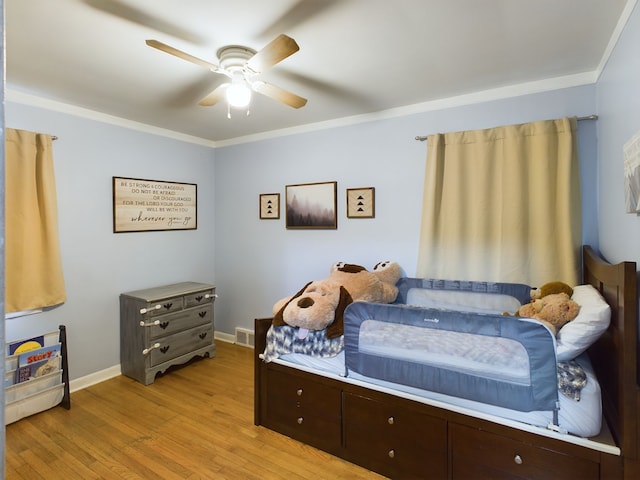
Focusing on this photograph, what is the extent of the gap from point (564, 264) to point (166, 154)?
366 centimetres

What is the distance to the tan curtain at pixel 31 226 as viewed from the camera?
2.51 m

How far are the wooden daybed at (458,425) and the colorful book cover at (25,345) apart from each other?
5.53 ft

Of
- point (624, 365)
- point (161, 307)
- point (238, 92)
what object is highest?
point (238, 92)

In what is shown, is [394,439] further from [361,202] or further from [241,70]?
[241,70]

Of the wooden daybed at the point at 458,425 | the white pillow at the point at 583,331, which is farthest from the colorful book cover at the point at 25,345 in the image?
the white pillow at the point at 583,331

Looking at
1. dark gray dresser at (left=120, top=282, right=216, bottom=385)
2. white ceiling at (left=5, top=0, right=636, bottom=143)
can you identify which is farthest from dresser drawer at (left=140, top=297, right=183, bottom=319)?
white ceiling at (left=5, top=0, right=636, bottom=143)

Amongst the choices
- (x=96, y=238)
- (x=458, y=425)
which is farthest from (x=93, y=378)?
(x=458, y=425)

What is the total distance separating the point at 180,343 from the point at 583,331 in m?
3.12

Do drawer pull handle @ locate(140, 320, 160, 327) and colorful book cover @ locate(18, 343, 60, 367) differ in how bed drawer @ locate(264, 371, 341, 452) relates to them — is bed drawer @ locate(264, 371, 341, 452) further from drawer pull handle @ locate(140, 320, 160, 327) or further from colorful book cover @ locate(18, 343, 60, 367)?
colorful book cover @ locate(18, 343, 60, 367)

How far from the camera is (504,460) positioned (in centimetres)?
162

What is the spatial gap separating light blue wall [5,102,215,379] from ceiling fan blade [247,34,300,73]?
2032 mm

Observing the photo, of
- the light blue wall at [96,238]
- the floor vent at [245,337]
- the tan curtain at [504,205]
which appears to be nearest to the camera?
the tan curtain at [504,205]

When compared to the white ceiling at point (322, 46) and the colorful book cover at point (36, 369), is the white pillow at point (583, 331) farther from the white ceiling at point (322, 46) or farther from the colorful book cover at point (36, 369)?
the colorful book cover at point (36, 369)

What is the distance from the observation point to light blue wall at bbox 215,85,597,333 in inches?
99.7
